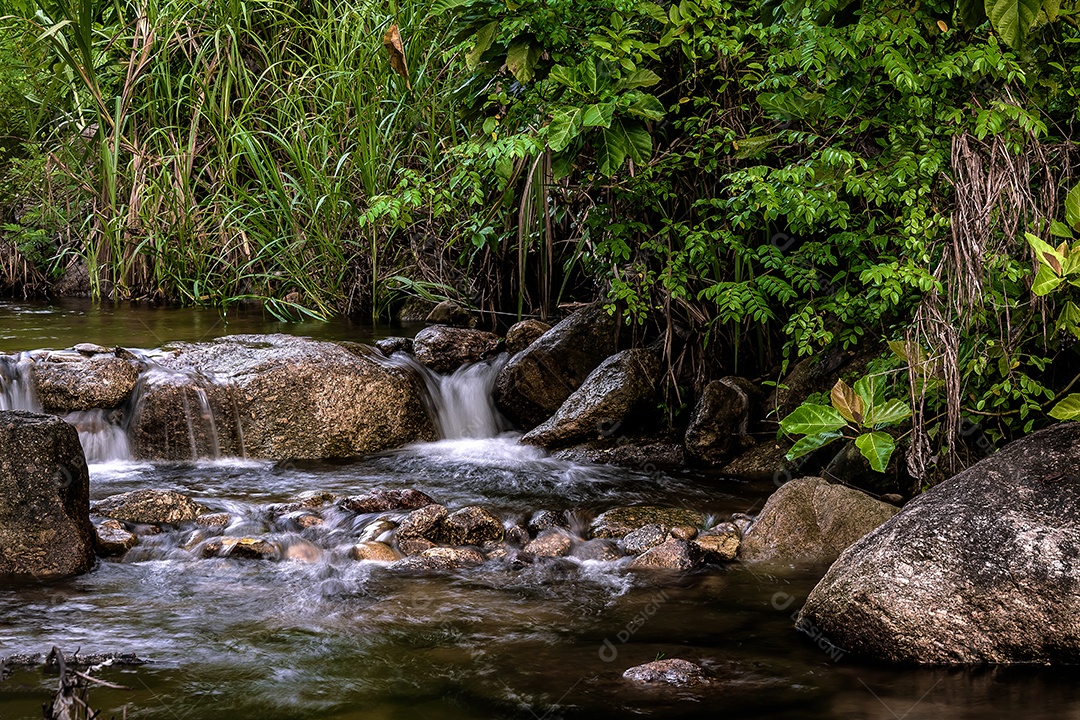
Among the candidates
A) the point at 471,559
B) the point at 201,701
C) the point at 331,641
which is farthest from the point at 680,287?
the point at 201,701

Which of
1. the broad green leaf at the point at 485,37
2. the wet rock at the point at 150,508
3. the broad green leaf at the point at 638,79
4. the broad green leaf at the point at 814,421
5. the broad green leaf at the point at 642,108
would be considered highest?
the broad green leaf at the point at 485,37

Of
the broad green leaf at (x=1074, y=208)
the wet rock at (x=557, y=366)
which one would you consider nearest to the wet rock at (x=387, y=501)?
the wet rock at (x=557, y=366)

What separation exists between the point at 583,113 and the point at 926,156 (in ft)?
4.24

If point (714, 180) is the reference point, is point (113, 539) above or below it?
below

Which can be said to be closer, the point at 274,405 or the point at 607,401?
the point at 607,401

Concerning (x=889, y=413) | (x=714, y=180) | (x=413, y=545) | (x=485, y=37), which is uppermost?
(x=485, y=37)

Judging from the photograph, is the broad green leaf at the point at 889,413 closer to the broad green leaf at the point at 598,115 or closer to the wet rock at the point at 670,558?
the wet rock at the point at 670,558

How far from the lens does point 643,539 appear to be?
416cm

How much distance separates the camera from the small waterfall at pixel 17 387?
226 inches

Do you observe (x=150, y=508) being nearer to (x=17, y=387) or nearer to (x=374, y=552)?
(x=374, y=552)

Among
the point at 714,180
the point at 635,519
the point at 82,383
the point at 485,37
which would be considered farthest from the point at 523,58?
the point at 82,383

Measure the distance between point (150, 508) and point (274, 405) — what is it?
1.55 meters

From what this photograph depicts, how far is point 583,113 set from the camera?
4.07 metres

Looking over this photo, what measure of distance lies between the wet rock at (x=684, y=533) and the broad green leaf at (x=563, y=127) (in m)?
1.61
